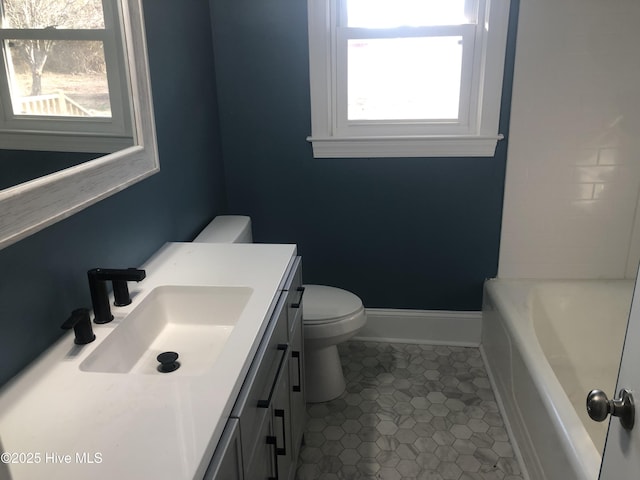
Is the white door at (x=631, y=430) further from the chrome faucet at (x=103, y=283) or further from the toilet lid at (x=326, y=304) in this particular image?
the toilet lid at (x=326, y=304)

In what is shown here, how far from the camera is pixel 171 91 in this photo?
6.90 ft

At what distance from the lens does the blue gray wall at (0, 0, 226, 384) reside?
1.23 metres

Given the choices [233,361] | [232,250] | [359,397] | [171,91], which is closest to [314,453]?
[359,397]

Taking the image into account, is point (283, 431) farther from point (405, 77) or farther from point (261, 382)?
point (405, 77)

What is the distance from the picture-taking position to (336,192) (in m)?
2.75

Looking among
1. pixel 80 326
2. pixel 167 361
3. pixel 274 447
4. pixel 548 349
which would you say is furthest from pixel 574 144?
pixel 80 326

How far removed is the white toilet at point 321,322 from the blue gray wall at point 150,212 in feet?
0.46

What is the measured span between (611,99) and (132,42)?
2037 mm

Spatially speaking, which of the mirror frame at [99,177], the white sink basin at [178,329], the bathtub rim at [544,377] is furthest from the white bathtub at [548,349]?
the mirror frame at [99,177]

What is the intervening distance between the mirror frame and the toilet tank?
17.9 inches

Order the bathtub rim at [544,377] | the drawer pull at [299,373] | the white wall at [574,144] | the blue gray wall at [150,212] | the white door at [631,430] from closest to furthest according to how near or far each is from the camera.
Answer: the white door at [631,430], the blue gray wall at [150,212], the bathtub rim at [544,377], the drawer pull at [299,373], the white wall at [574,144]

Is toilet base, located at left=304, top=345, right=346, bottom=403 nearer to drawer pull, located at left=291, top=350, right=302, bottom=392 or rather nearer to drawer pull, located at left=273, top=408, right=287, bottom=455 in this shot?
drawer pull, located at left=291, top=350, right=302, bottom=392

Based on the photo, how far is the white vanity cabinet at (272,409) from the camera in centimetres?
112

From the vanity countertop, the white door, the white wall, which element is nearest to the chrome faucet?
the vanity countertop
